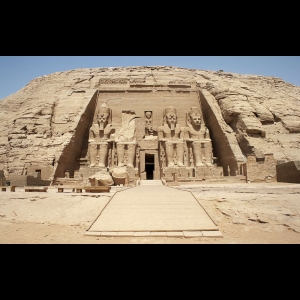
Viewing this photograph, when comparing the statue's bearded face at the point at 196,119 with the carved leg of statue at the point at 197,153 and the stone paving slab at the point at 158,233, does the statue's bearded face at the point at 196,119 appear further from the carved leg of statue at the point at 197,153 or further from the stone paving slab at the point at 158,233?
the stone paving slab at the point at 158,233

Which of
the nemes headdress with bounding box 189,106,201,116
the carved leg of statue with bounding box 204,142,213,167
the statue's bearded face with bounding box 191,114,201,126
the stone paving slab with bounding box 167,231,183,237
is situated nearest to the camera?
the stone paving slab with bounding box 167,231,183,237

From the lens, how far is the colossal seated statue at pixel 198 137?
2283 cm

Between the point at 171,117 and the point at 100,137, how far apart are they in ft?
20.6

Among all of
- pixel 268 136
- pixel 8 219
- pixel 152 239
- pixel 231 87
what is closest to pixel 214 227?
pixel 152 239

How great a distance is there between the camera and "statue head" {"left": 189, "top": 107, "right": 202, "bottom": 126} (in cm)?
2361

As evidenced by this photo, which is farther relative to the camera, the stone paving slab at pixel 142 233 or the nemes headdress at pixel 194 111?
the nemes headdress at pixel 194 111

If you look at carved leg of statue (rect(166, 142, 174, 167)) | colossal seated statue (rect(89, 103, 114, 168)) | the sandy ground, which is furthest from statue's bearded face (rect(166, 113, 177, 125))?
the sandy ground

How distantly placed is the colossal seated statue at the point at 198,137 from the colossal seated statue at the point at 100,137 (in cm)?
663

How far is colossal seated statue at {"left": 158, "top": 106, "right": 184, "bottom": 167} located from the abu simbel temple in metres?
0.08

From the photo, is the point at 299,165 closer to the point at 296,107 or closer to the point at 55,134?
the point at 296,107

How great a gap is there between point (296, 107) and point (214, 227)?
20.0m

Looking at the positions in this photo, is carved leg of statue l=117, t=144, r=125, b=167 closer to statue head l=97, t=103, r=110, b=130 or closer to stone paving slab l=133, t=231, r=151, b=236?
statue head l=97, t=103, r=110, b=130

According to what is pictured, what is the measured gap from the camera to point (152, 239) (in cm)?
670

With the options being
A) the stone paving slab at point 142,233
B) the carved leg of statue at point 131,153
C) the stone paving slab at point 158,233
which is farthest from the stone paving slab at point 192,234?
the carved leg of statue at point 131,153
